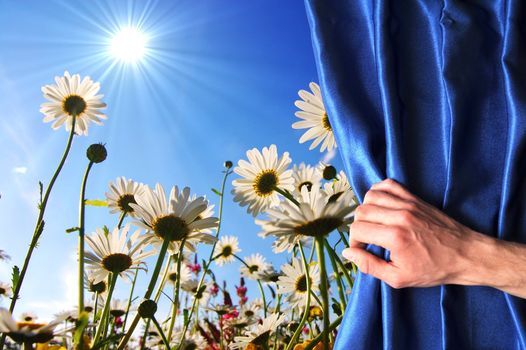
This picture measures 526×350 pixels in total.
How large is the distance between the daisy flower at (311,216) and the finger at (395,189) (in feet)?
0.19

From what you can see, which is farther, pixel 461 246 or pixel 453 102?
A: pixel 453 102

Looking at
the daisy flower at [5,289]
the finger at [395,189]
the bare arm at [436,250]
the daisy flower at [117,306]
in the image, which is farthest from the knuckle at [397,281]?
the daisy flower at [5,289]

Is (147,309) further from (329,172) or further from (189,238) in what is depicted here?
(329,172)

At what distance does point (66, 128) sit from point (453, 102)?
115 centimetres

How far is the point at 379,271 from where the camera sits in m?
0.68

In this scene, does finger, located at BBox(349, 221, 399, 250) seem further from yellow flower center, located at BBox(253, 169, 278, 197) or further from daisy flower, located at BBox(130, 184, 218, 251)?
yellow flower center, located at BBox(253, 169, 278, 197)

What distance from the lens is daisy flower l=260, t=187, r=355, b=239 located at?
2.49 feet

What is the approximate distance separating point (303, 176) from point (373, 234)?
0.74m

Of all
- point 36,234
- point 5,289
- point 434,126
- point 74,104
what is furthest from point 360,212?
point 5,289

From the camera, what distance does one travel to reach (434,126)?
84cm

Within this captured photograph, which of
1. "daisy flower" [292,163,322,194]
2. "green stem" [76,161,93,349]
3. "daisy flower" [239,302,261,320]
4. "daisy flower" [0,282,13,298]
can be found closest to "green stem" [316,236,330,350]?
"green stem" [76,161,93,349]

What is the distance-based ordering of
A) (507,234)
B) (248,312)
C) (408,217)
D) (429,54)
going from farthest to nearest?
1. (248,312)
2. (429,54)
3. (507,234)
4. (408,217)

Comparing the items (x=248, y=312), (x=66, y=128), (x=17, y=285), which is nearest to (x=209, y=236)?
(x=17, y=285)

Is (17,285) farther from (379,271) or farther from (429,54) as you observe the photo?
(429,54)
